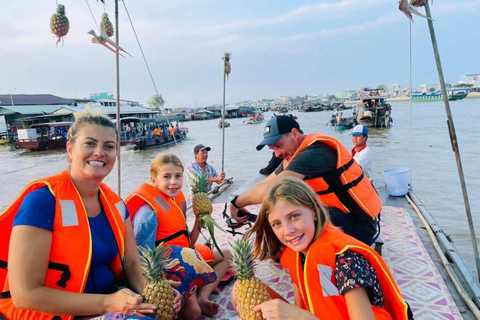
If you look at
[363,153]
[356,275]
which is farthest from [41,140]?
[356,275]

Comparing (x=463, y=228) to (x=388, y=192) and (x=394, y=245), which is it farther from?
(x=394, y=245)

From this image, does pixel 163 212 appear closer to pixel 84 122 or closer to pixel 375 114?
pixel 84 122

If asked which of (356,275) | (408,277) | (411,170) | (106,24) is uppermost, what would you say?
(106,24)

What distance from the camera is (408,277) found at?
3.41 m

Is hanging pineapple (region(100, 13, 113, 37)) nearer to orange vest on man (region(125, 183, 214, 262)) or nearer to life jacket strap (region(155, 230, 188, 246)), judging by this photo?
orange vest on man (region(125, 183, 214, 262))

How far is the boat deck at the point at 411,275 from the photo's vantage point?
2.84 metres

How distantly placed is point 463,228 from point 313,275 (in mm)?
6452

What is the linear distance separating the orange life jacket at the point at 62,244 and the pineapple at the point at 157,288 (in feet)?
1.09

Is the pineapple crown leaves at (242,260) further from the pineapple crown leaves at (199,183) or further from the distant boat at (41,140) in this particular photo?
the distant boat at (41,140)

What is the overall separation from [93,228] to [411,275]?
10.3 feet

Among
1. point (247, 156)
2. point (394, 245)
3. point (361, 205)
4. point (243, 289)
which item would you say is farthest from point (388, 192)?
point (247, 156)

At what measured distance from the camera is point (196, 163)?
6.04 metres

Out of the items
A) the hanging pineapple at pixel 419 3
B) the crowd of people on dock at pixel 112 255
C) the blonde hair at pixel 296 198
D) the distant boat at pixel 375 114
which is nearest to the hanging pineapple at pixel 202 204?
the crowd of people on dock at pixel 112 255

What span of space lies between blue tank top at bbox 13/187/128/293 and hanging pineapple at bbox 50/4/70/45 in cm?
176
